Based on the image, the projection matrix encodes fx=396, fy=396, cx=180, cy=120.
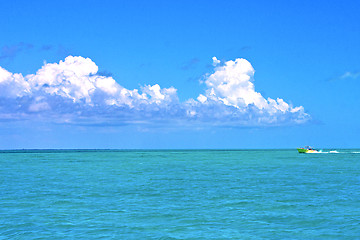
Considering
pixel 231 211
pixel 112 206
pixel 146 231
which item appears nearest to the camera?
pixel 146 231

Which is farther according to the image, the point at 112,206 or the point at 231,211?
the point at 112,206

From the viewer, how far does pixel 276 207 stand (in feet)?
112

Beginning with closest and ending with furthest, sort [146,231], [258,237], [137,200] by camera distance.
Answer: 1. [258,237]
2. [146,231]
3. [137,200]

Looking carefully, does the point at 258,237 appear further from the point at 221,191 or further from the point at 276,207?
the point at 221,191

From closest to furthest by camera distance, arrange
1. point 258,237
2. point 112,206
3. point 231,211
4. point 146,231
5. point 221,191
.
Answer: point 258,237 → point 146,231 → point 231,211 → point 112,206 → point 221,191

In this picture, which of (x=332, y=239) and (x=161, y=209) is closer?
(x=332, y=239)

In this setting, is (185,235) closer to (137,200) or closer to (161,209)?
(161,209)

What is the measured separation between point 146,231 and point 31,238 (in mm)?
7136

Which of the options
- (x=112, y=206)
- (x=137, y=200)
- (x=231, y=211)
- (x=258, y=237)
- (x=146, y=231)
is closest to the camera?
(x=258, y=237)

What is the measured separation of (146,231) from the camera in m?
26.0

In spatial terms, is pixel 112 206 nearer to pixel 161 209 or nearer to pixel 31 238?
pixel 161 209

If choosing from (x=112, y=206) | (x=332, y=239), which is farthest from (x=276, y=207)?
(x=112, y=206)

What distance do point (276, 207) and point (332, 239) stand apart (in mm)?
9644

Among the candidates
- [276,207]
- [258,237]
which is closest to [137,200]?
[276,207]
